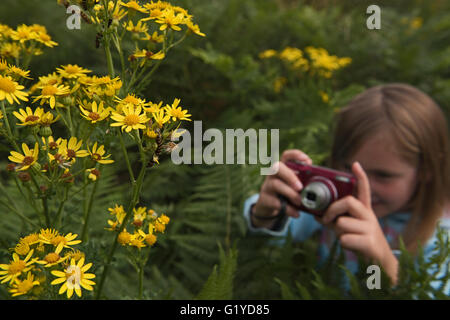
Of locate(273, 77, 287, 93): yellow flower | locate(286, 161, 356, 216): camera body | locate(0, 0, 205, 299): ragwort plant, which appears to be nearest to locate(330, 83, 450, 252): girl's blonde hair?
locate(286, 161, 356, 216): camera body

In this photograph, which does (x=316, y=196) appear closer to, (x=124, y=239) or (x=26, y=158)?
(x=124, y=239)

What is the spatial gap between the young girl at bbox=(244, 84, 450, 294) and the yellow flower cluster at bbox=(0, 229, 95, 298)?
73 cm

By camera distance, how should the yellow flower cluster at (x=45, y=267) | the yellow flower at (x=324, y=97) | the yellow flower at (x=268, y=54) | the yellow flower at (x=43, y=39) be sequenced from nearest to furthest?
1. the yellow flower cluster at (x=45, y=267)
2. the yellow flower at (x=43, y=39)
3. the yellow flower at (x=324, y=97)
4. the yellow flower at (x=268, y=54)

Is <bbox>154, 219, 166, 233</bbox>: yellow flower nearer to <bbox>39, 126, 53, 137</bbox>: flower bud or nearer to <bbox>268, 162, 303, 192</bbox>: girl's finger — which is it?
<bbox>39, 126, 53, 137</bbox>: flower bud

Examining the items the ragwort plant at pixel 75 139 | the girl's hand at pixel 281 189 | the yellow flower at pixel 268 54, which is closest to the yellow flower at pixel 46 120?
the ragwort plant at pixel 75 139

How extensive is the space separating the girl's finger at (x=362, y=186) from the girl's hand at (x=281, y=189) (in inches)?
6.5

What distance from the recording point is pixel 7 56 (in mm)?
768

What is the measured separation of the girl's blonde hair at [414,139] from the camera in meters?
1.43

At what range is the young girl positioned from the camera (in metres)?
1.34

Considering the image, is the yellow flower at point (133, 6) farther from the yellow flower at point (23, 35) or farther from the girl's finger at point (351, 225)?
the girl's finger at point (351, 225)

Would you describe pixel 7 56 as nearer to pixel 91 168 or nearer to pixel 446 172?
pixel 91 168

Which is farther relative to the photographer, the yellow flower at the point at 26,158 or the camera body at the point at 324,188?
the camera body at the point at 324,188

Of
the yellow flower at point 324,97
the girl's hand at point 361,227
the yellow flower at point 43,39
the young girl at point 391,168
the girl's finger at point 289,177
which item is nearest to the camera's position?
the yellow flower at point 43,39

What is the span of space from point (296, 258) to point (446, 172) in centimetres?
70
